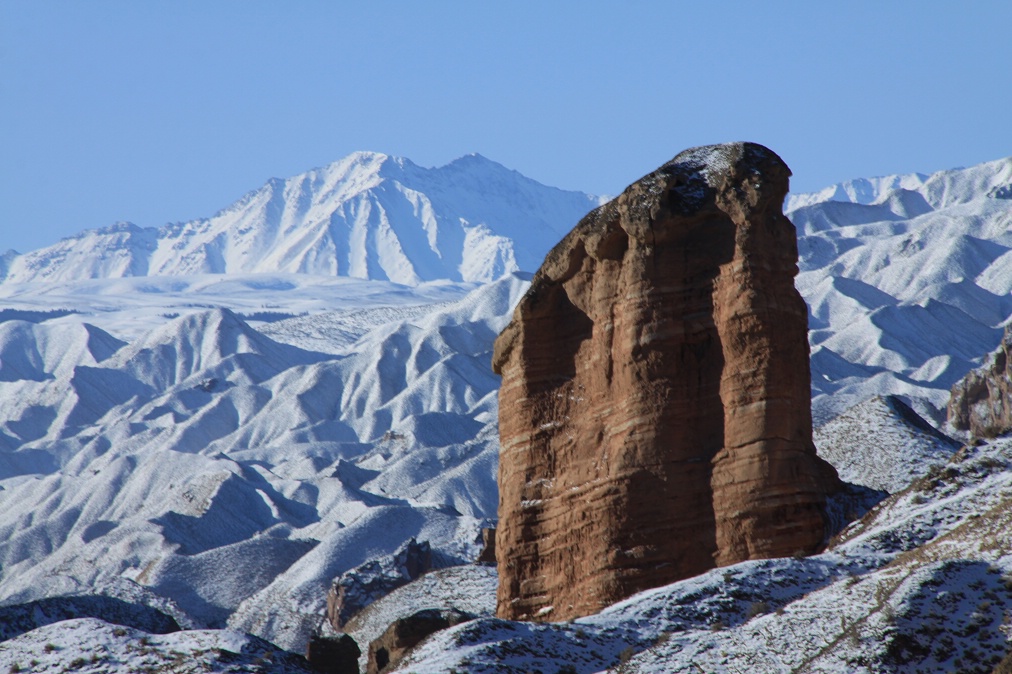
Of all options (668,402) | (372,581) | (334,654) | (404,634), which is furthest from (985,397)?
(668,402)

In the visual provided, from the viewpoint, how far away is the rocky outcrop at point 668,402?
34.1 metres

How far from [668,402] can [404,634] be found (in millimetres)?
8368

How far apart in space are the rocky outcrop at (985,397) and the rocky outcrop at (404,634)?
216 feet

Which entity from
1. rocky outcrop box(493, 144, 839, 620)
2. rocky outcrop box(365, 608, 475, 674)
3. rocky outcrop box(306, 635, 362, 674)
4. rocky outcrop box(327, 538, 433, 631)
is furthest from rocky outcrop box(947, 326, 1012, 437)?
rocky outcrop box(365, 608, 475, 674)

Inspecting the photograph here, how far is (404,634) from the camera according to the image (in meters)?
38.7

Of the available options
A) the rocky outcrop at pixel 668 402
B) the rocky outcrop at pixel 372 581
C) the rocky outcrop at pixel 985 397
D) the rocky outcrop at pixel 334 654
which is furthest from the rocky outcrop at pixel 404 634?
the rocky outcrop at pixel 985 397

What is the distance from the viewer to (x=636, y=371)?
119 feet

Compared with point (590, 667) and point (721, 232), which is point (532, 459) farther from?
point (590, 667)

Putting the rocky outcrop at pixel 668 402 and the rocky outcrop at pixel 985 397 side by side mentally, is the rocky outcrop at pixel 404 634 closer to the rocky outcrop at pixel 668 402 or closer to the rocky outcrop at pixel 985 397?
the rocky outcrop at pixel 668 402

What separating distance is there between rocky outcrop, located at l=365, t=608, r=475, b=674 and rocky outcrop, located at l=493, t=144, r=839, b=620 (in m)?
1.42

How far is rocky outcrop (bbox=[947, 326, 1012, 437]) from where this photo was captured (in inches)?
4026

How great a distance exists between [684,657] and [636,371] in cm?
1033

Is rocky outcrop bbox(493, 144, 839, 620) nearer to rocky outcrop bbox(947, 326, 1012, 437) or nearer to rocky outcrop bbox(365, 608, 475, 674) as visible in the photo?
rocky outcrop bbox(365, 608, 475, 674)

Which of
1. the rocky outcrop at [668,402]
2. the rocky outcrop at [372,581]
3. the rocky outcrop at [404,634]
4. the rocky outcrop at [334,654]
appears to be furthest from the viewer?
the rocky outcrop at [372,581]
